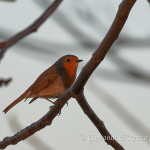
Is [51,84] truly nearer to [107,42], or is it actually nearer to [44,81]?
[44,81]

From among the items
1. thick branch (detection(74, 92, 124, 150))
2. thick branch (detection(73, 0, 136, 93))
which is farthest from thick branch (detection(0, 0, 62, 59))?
thick branch (detection(74, 92, 124, 150))

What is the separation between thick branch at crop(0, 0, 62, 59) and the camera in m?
2.20

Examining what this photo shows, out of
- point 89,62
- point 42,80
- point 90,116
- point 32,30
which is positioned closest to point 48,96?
point 42,80

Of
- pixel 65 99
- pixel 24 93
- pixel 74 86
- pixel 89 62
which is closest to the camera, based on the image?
pixel 89 62

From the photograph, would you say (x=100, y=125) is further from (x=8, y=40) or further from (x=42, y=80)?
(x=42, y=80)

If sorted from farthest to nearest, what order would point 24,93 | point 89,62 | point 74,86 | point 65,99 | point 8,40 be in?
1. point 24,93
2. point 65,99
3. point 74,86
4. point 89,62
5. point 8,40

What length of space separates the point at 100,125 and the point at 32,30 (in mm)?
1270

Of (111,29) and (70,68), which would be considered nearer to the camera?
(111,29)

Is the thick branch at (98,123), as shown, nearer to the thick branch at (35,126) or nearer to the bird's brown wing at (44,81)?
the thick branch at (35,126)

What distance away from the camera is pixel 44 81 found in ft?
17.6

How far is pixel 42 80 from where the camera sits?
5395mm

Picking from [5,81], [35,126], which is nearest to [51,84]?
[35,126]

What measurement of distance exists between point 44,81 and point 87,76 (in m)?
2.66

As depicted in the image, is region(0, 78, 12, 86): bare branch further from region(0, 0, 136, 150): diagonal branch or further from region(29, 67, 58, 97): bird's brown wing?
region(29, 67, 58, 97): bird's brown wing
